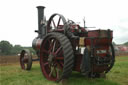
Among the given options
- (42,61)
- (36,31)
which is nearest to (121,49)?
(36,31)

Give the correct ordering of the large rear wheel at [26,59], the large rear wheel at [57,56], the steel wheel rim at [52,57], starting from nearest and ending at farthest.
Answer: the large rear wheel at [57,56] < the steel wheel rim at [52,57] < the large rear wheel at [26,59]

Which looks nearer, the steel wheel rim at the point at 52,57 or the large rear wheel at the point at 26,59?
the steel wheel rim at the point at 52,57

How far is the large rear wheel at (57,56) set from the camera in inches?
183

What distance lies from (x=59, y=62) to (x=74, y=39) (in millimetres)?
895

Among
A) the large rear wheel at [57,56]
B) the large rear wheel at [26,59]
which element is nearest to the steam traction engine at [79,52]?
the large rear wheel at [57,56]

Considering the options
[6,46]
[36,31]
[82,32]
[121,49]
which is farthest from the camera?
[6,46]

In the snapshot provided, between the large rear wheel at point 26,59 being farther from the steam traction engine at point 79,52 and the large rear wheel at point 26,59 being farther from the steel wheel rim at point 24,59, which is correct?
the steam traction engine at point 79,52

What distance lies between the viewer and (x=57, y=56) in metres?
5.32

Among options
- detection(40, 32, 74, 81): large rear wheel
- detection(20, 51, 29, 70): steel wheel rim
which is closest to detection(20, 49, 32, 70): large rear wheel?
detection(20, 51, 29, 70): steel wheel rim

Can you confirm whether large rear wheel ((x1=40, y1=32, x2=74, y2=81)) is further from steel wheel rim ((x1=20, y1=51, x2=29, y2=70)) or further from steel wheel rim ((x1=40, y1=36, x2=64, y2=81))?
steel wheel rim ((x1=20, y1=51, x2=29, y2=70))

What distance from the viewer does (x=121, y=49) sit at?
3562 centimetres

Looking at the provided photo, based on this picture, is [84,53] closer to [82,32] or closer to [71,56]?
[71,56]

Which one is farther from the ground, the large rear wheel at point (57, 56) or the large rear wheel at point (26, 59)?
the large rear wheel at point (57, 56)

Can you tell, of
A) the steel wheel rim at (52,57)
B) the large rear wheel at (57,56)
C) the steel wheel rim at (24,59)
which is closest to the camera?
the large rear wheel at (57,56)
